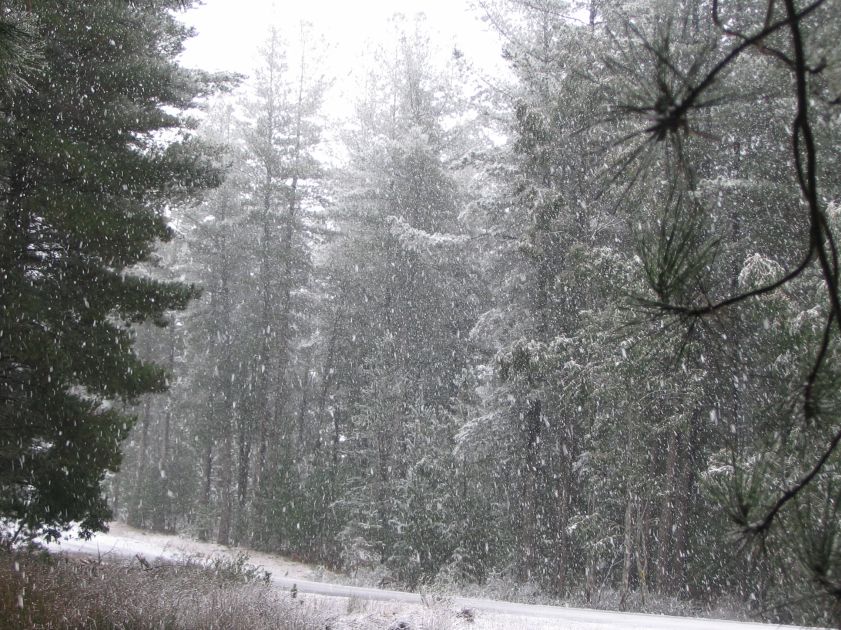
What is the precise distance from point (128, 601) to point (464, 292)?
50.5ft

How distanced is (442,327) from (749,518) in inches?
736

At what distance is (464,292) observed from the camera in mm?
21391

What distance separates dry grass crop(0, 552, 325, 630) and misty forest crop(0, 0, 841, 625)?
156 cm

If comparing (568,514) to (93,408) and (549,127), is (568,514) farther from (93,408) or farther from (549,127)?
(93,408)

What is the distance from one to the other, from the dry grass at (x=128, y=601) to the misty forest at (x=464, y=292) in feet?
5.13

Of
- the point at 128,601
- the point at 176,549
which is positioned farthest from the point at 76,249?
the point at 176,549

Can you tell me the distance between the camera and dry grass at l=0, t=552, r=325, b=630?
21.5 ft

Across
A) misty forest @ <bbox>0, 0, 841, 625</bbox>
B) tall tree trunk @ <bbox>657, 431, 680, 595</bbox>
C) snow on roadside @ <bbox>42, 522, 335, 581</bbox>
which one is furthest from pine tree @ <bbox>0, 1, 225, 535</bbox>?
tall tree trunk @ <bbox>657, 431, 680, 595</bbox>

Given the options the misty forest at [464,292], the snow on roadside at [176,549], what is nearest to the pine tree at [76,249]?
the misty forest at [464,292]

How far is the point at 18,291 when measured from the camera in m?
9.00

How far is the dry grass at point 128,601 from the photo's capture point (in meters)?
6.54

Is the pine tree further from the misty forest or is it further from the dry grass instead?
the dry grass

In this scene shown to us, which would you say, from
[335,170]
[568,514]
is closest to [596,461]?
[568,514]

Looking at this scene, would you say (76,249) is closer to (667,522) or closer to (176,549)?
(667,522)
